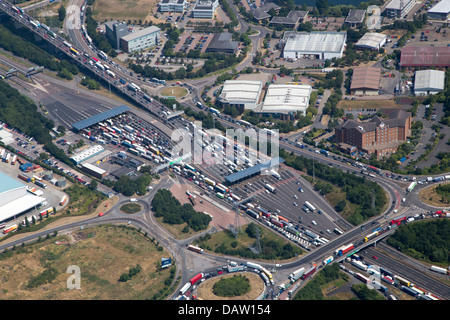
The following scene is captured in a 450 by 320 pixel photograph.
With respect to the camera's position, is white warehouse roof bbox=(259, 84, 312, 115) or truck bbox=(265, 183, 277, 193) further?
white warehouse roof bbox=(259, 84, 312, 115)

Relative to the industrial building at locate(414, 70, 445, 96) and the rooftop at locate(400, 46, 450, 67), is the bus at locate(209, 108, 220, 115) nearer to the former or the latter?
the industrial building at locate(414, 70, 445, 96)

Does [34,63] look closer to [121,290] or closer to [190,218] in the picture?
[190,218]

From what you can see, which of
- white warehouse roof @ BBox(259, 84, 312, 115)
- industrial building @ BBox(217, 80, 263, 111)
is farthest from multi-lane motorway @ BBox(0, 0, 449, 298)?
white warehouse roof @ BBox(259, 84, 312, 115)

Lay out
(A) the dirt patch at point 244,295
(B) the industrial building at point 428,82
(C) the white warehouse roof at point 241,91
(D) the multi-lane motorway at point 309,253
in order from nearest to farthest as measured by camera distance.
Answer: (A) the dirt patch at point 244,295
(D) the multi-lane motorway at point 309,253
(B) the industrial building at point 428,82
(C) the white warehouse roof at point 241,91

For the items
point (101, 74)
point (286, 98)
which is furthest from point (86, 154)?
point (286, 98)

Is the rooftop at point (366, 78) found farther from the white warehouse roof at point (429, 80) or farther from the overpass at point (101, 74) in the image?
the overpass at point (101, 74)

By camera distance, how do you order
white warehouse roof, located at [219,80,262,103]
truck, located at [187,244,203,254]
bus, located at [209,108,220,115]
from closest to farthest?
truck, located at [187,244,203,254]
bus, located at [209,108,220,115]
white warehouse roof, located at [219,80,262,103]

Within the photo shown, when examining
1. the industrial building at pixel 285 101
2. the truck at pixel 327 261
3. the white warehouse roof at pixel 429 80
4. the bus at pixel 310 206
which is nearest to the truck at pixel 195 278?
→ the truck at pixel 327 261
